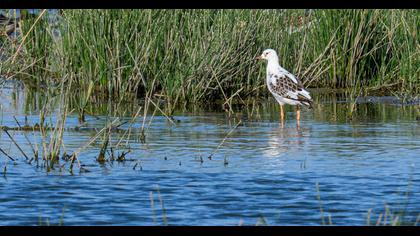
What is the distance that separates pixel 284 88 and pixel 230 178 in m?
5.90

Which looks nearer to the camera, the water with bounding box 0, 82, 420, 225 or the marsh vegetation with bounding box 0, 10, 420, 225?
the water with bounding box 0, 82, 420, 225

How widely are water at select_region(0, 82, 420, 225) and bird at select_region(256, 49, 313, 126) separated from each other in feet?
2.87

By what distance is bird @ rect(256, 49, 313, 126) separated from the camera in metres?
15.2

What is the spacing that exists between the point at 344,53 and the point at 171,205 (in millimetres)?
10524

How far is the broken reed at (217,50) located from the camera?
16.1 m

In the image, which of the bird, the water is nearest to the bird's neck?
the bird

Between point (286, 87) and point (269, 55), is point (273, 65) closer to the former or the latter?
point (269, 55)

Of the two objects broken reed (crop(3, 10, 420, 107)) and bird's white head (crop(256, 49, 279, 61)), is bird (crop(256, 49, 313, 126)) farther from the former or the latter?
broken reed (crop(3, 10, 420, 107))

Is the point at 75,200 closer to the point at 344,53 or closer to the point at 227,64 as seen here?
the point at 227,64

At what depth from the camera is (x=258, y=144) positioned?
40.0ft

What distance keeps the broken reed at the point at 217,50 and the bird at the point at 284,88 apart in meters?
0.53

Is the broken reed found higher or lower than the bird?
higher

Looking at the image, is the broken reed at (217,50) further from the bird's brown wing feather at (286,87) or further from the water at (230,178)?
the water at (230,178)

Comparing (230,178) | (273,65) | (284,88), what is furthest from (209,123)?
(230,178)
